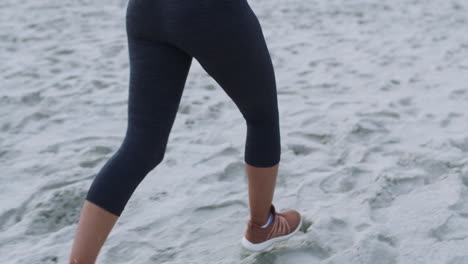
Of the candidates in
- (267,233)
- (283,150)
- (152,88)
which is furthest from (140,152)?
(283,150)

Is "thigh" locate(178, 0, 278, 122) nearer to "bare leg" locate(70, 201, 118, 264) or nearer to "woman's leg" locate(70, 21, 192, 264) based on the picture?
"woman's leg" locate(70, 21, 192, 264)

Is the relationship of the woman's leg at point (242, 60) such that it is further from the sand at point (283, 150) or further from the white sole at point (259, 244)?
the sand at point (283, 150)

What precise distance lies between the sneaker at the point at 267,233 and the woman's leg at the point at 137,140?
1.86 ft

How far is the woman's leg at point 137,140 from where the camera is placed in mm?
1560

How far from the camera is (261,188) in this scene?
1839 mm

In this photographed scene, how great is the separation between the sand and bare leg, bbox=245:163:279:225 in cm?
19

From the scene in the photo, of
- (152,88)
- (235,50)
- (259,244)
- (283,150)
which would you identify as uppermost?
(235,50)

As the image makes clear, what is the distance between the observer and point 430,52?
450 cm

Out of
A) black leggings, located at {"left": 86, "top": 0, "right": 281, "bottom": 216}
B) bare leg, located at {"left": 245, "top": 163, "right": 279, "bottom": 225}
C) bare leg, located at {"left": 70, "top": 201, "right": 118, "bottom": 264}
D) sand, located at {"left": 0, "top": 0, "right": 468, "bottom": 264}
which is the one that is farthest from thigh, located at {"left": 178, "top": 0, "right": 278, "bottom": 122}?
sand, located at {"left": 0, "top": 0, "right": 468, "bottom": 264}

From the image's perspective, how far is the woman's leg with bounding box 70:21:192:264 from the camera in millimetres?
1560

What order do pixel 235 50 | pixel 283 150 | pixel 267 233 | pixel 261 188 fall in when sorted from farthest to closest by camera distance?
pixel 283 150 → pixel 267 233 → pixel 261 188 → pixel 235 50

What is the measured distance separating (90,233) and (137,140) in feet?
0.98

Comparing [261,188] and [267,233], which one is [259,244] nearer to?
[267,233]

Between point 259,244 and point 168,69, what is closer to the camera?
point 168,69
